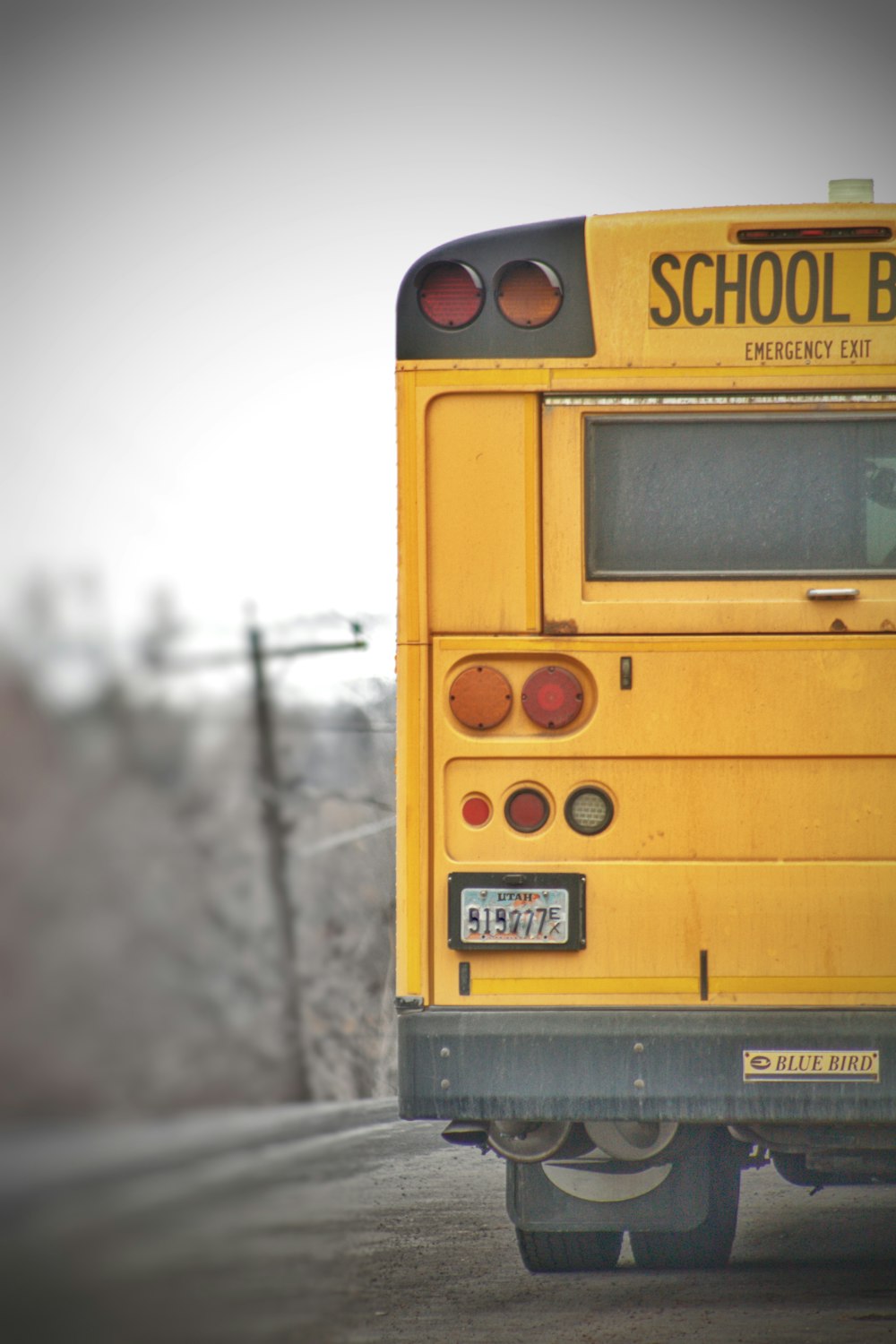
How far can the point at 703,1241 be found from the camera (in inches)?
216

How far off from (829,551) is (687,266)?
0.91 metres

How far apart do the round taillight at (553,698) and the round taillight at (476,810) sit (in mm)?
267

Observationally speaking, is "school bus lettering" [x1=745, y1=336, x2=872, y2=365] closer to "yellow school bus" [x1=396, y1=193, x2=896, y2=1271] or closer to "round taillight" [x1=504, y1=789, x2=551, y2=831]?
"yellow school bus" [x1=396, y1=193, x2=896, y2=1271]

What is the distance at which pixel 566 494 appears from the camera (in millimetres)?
4570

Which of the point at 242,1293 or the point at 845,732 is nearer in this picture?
the point at 242,1293

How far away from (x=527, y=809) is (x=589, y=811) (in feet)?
0.56

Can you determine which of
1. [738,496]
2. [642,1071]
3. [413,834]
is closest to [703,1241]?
[642,1071]

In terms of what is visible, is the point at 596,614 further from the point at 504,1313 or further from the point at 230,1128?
the point at 230,1128

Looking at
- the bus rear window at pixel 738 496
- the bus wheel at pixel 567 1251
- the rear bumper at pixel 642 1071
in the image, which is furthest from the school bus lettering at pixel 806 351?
the bus wheel at pixel 567 1251

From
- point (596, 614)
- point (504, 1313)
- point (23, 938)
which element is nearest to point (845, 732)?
point (596, 614)

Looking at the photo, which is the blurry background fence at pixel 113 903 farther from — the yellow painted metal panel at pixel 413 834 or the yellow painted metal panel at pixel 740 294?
the yellow painted metal panel at pixel 740 294

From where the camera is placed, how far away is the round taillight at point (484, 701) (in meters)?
4.50

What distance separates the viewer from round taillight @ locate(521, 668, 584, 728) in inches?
177

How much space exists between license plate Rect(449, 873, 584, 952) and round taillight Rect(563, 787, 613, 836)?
14 cm
